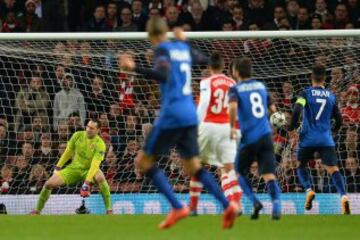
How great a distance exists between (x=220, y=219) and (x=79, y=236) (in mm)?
2479

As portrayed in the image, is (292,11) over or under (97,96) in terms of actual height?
over

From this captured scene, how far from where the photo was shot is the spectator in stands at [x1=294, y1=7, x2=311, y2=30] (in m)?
17.4

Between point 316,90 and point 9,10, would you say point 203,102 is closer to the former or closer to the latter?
point 316,90

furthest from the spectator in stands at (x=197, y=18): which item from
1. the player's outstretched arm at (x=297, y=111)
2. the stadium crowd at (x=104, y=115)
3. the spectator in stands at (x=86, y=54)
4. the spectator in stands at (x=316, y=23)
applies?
the player's outstretched arm at (x=297, y=111)

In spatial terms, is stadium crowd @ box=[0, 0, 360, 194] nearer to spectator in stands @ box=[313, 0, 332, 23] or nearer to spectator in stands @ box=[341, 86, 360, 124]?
spectator in stands @ box=[341, 86, 360, 124]

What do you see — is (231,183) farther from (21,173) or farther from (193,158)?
(21,173)

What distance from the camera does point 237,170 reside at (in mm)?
11570

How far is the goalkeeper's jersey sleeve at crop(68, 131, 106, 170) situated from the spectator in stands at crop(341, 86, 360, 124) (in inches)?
145

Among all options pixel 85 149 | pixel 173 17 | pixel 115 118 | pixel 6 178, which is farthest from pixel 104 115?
pixel 173 17

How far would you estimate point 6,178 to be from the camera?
51.9ft

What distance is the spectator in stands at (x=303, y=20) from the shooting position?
57.1ft

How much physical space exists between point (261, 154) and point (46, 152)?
5.51 metres

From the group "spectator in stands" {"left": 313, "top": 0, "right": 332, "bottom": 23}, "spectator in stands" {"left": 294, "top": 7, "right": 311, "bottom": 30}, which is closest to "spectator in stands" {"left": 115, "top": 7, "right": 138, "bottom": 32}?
"spectator in stands" {"left": 294, "top": 7, "right": 311, "bottom": 30}

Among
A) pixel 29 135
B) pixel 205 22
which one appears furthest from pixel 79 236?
pixel 205 22
